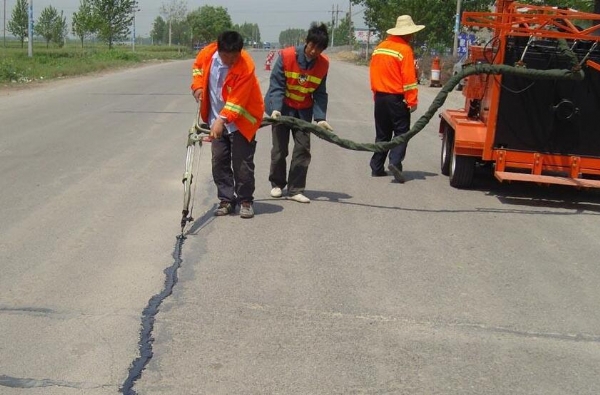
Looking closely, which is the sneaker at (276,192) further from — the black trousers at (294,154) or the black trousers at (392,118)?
the black trousers at (392,118)

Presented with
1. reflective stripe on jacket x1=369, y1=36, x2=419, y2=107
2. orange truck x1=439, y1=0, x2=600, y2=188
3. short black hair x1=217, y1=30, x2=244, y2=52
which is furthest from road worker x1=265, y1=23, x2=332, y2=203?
orange truck x1=439, y1=0, x2=600, y2=188

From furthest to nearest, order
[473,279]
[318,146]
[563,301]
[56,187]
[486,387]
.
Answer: [318,146]
[56,187]
[473,279]
[563,301]
[486,387]

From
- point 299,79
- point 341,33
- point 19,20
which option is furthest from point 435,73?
point 341,33

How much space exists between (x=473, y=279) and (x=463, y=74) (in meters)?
2.81

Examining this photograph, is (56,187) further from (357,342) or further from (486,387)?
(486,387)

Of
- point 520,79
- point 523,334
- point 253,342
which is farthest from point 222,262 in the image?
point 520,79

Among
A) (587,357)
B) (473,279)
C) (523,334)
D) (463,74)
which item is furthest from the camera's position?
(463,74)

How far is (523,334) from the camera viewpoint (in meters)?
4.67

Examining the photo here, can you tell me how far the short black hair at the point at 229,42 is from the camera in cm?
657

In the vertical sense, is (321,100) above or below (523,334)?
above

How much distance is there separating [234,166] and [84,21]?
59938 mm

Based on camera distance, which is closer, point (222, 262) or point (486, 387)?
point (486, 387)

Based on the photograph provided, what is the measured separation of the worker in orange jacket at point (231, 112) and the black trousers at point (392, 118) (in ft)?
8.52

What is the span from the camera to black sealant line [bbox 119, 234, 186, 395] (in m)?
3.89
